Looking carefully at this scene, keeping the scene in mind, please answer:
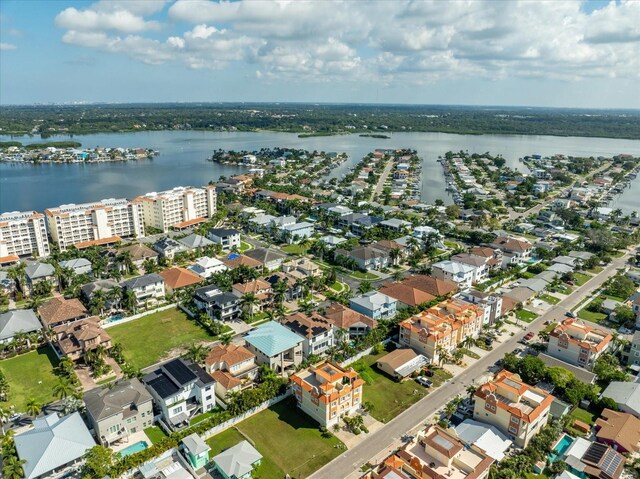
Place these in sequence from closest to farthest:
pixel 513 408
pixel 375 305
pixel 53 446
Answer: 1. pixel 53 446
2. pixel 513 408
3. pixel 375 305

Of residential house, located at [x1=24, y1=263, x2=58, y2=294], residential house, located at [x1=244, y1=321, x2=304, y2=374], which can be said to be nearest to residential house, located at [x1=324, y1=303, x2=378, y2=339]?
residential house, located at [x1=244, y1=321, x2=304, y2=374]

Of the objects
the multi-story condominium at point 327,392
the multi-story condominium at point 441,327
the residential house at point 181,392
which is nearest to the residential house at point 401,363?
the multi-story condominium at point 441,327

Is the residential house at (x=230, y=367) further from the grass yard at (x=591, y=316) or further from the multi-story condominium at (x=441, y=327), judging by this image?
the grass yard at (x=591, y=316)

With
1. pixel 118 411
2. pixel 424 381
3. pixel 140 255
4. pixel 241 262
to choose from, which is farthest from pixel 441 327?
pixel 140 255

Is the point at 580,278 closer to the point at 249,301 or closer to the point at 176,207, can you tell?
the point at 249,301

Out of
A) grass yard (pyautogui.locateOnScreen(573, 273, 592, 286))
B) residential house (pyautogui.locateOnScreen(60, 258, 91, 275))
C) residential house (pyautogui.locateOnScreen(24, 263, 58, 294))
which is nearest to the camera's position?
residential house (pyautogui.locateOnScreen(24, 263, 58, 294))

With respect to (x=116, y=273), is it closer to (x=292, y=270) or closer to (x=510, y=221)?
(x=292, y=270)

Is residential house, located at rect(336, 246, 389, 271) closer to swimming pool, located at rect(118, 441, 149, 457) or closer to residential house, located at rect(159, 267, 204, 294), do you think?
residential house, located at rect(159, 267, 204, 294)

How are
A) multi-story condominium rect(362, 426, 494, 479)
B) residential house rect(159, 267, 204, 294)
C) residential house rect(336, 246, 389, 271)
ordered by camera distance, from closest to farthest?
multi-story condominium rect(362, 426, 494, 479), residential house rect(159, 267, 204, 294), residential house rect(336, 246, 389, 271)
